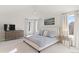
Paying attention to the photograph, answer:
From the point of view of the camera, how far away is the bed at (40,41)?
2.16 m

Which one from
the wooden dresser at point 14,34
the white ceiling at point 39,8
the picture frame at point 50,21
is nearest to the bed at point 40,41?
the wooden dresser at point 14,34

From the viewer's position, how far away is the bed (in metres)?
2.16

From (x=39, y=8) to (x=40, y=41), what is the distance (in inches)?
26.7

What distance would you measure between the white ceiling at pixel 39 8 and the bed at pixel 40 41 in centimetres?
52

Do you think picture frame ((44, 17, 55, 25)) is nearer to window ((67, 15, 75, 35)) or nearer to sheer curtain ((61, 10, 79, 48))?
sheer curtain ((61, 10, 79, 48))

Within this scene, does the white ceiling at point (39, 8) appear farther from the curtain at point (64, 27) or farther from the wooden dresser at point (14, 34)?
the wooden dresser at point (14, 34)

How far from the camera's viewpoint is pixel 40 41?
2176mm

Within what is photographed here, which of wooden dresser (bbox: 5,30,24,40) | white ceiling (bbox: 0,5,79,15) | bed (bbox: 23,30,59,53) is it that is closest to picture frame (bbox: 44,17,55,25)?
white ceiling (bbox: 0,5,79,15)

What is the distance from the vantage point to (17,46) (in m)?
2.15

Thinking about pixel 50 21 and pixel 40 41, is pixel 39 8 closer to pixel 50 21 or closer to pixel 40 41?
pixel 50 21

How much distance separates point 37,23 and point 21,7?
1.50 feet

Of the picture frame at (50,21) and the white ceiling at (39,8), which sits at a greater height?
the white ceiling at (39,8)
